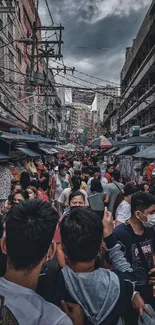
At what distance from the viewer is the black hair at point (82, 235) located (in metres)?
1.99

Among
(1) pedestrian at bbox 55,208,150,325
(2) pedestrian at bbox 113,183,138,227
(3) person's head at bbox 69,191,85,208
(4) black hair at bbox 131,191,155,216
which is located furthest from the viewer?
(2) pedestrian at bbox 113,183,138,227

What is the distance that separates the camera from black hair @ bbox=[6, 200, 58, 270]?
1661 millimetres

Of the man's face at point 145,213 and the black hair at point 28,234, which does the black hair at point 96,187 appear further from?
the black hair at point 28,234

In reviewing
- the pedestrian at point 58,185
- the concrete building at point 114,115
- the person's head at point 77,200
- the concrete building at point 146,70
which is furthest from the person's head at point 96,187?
the concrete building at point 114,115

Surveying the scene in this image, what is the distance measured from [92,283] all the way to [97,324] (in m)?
0.23

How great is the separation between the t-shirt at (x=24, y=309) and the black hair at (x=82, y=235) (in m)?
0.50

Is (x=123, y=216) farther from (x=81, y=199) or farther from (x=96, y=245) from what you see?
(x=96, y=245)

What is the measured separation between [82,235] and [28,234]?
46cm

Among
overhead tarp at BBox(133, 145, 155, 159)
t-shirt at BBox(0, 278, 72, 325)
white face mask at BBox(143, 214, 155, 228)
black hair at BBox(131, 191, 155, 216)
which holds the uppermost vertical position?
overhead tarp at BBox(133, 145, 155, 159)

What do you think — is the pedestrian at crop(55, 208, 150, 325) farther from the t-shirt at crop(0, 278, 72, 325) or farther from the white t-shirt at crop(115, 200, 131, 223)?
the white t-shirt at crop(115, 200, 131, 223)

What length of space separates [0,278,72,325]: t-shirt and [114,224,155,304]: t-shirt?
1463 mm

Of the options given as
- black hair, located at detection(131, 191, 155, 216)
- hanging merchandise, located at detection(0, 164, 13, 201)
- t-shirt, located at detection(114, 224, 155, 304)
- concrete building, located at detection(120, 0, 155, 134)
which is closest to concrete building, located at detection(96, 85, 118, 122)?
concrete building, located at detection(120, 0, 155, 134)

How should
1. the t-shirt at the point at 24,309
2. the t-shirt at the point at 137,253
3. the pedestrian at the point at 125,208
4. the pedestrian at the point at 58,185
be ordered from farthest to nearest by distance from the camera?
1. the pedestrian at the point at 58,185
2. the pedestrian at the point at 125,208
3. the t-shirt at the point at 137,253
4. the t-shirt at the point at 24,309

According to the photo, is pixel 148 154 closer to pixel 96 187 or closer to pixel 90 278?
pixel 96 187
